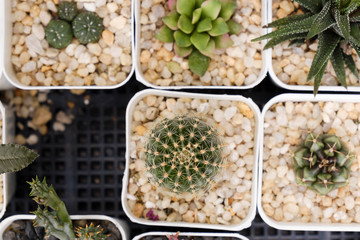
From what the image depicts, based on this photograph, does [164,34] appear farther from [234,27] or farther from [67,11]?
[67,11]

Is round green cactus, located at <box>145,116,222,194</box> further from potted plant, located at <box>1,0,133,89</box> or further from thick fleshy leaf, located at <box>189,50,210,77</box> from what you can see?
potted plant, located at <box>1,0,133,89</box>

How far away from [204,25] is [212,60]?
174 millimetres

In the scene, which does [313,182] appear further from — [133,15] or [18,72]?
[18,72]

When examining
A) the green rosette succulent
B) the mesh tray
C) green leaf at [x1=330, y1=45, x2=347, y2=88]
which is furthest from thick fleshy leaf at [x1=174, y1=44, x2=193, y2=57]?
green leaf at [x1=330, y1=45, x2=347, y2=88]

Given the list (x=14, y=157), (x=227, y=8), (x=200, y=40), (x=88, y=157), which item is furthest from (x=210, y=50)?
(x=14, y=157)

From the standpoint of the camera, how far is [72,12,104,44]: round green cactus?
1535 mm

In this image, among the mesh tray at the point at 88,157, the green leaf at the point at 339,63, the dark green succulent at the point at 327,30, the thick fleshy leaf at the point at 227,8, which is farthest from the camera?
the mesh tray at the point at 88,157

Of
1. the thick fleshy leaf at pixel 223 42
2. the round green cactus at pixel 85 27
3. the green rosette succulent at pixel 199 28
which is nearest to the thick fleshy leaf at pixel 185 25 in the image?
the green rosette succulent at pixel 199 28

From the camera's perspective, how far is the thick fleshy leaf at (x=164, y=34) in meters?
1.50

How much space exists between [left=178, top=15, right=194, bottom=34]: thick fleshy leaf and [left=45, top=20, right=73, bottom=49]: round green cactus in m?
0.43

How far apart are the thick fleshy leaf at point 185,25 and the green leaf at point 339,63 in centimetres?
50

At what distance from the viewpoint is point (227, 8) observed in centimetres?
148

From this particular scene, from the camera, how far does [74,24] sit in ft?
5.06

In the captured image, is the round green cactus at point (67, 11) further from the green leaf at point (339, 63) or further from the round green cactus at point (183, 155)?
the green leaf at point (339, 63)
